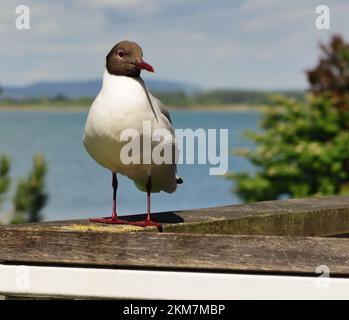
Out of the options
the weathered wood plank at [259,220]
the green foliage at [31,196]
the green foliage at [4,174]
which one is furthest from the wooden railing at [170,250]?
the green foliage at [31,196]

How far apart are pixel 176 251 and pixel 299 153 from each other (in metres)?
12.3

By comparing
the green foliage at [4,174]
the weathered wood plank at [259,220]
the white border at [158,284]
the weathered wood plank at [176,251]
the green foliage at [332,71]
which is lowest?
the white border at [158,284]

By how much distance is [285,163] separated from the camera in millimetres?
16062

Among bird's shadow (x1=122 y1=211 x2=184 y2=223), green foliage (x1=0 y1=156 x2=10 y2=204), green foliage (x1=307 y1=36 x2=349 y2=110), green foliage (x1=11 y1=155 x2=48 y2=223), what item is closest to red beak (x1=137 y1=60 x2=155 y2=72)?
bird's shadow (x1=122 y1=211 x2=184 y2=223)

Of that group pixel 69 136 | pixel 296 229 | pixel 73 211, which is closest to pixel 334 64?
pixel 296 229

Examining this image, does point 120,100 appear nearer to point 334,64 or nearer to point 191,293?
point 191,293

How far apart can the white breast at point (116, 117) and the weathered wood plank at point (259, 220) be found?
0.33 metres

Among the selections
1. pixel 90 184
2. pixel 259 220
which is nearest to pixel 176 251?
pixel 259 220

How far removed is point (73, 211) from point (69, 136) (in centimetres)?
5273

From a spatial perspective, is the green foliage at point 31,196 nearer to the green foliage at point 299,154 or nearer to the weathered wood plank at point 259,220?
the green foliage at point 299,154

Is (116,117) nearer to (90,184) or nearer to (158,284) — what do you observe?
(158,284)

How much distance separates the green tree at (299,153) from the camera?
15.4 metres

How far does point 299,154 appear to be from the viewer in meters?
15.4

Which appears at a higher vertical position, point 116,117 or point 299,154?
point 299,154
